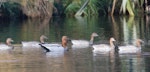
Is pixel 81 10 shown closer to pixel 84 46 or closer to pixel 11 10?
pixel 11 10

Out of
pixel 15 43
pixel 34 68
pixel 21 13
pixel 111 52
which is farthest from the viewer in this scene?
pixel 21 13

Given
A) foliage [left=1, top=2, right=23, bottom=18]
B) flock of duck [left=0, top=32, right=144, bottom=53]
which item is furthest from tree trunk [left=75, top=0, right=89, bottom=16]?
flock of duck [left=0, top=32, right=144, bottom=53]

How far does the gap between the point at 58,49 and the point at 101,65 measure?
5.59 metres

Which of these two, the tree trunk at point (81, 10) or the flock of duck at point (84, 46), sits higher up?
the flock of duck at point (84, 46)

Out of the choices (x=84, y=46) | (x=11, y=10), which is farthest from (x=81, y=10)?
(x=84, y=46)

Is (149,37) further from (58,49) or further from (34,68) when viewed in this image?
(34,68)

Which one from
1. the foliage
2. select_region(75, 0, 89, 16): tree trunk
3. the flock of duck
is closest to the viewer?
the flock of duck

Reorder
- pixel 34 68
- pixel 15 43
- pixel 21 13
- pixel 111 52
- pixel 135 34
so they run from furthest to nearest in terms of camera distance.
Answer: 1. pixel 21 13
2. pixel 135 34
3. pixel 15 43
4. pixel 111 52
5. pixel 34 68

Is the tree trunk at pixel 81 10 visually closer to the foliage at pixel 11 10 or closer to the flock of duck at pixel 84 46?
the foliage at pixel 11 10

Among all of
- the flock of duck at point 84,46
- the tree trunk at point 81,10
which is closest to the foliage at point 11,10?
the tree trunk at point 81,10

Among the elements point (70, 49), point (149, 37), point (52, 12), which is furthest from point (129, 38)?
point (52, 12)

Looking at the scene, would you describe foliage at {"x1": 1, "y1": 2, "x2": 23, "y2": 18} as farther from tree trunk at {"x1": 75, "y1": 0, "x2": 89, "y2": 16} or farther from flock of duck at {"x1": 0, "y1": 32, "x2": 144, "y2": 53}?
flock of duck at {"x1": 0, "y1": 32, "x2": 144, "y2": 53}

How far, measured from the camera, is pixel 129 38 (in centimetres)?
3694

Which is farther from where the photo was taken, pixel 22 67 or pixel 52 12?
pixel 52 12
